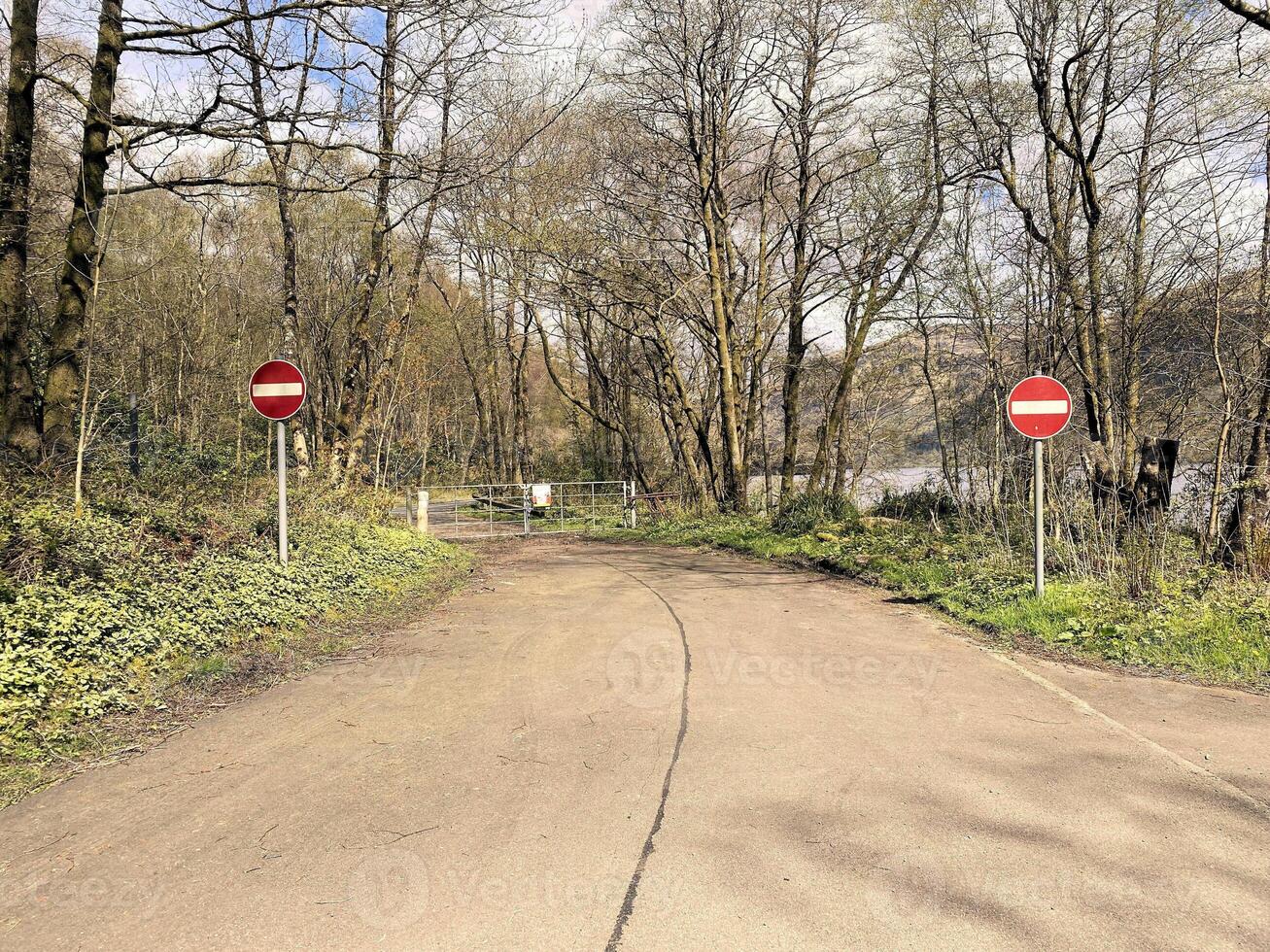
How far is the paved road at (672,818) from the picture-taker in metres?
2.74

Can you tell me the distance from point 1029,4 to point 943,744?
43.2ft

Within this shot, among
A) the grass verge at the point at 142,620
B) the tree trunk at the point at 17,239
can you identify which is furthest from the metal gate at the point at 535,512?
the tree trunk at the point at 17,239

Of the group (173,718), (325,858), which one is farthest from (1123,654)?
(173,718)

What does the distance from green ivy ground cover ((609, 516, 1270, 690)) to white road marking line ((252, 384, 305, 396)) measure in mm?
7733

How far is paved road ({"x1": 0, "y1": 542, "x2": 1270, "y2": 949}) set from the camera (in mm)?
2736

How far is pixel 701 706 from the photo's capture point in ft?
17.2

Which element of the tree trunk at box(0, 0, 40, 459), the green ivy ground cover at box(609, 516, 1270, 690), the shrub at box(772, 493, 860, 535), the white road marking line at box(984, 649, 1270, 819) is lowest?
the white road marking line at box(984, 649, 1270, 819)

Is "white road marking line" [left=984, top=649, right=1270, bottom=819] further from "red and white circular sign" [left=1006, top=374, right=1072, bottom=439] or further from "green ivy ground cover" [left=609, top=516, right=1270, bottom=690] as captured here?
"red and white circular sign" [left=1006, top=374, right=1072, bottom=439]

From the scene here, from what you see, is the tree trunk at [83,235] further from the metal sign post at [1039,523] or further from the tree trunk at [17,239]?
the metal sign post at [1039,523]

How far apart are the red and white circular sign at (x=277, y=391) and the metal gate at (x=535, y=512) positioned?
38.4 feet

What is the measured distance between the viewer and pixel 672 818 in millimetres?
3531

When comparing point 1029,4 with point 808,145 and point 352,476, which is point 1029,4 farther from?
point 352,476

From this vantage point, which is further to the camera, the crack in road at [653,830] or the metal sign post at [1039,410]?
the metal sign post at [1039,410]

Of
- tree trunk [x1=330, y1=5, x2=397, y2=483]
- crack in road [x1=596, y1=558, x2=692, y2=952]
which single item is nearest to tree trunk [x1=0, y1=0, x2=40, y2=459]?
tree trunk [x1=330, y1=5, x2=397, y2=483]
